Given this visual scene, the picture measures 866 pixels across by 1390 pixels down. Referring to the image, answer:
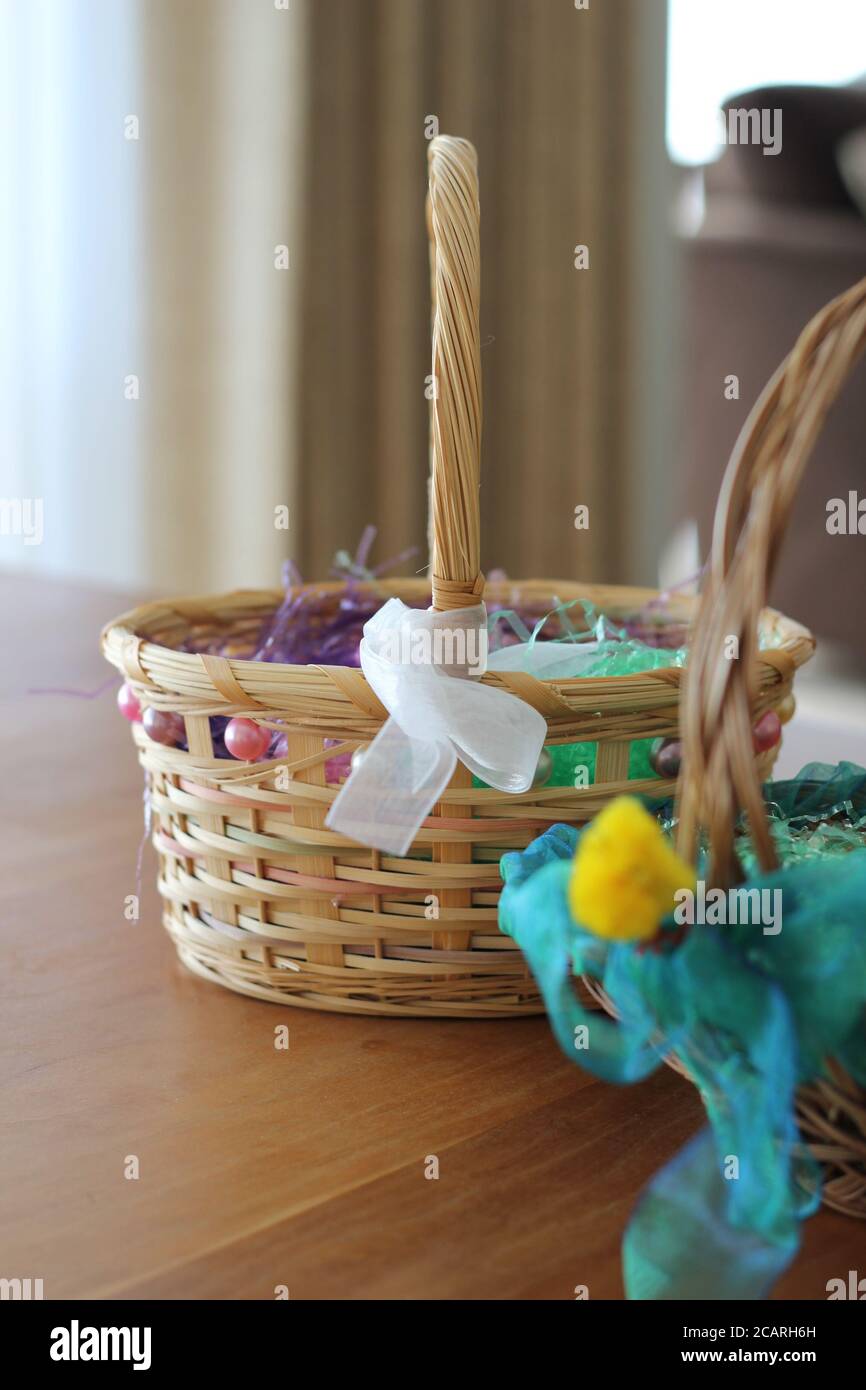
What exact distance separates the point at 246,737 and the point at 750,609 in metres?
0.31

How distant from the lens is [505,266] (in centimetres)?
219

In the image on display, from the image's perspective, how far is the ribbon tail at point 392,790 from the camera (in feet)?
1.97

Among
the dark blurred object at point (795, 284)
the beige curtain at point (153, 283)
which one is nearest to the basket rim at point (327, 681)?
the dark blurred object at point (795, 284)

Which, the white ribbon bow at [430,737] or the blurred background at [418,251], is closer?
the white ribbon bow at [430,737]

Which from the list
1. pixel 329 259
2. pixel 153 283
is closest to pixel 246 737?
pixel 329 259

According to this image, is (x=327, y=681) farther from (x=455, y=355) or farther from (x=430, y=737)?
(x=455, y=355)

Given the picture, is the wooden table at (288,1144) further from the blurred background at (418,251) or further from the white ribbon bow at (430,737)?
the blurred background at (418,251)

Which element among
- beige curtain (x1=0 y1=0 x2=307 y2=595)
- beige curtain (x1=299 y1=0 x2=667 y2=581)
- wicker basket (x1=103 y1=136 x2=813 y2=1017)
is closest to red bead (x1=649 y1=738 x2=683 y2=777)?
wicker basket (x1=103 y1=136 x2=813 y2=1017)

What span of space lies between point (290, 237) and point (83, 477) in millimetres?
799

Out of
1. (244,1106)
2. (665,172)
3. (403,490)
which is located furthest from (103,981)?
(665,172)

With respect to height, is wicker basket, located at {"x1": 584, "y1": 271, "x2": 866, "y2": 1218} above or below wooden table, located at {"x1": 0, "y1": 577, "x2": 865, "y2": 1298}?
above

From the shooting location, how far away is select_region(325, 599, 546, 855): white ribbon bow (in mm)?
604

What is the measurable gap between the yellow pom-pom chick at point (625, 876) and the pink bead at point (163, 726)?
1.11 ft

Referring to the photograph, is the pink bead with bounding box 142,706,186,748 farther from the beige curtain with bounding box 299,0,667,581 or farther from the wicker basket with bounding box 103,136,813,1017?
the beige curtain with bounding box 299,0,667,581
